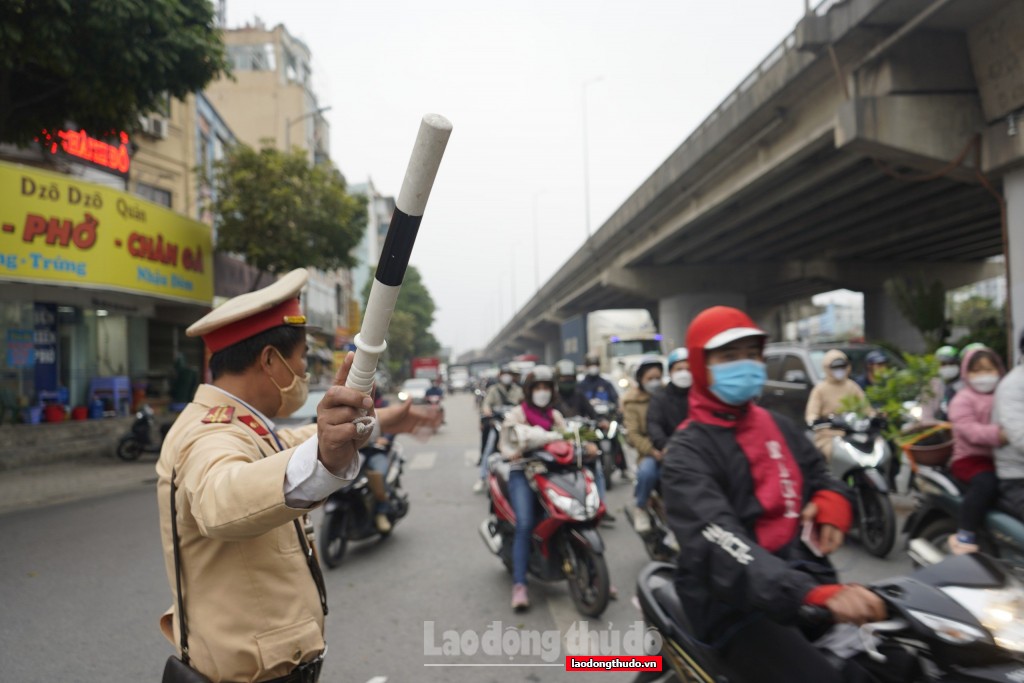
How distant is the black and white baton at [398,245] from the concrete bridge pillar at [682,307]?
2808 cm

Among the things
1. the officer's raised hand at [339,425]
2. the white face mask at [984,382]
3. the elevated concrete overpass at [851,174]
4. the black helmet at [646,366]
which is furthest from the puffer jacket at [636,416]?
the elevated concrete overpass at [851,174]

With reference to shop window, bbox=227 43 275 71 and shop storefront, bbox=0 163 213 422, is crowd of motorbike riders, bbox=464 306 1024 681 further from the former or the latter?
shop window, bbox=227 43 275 71

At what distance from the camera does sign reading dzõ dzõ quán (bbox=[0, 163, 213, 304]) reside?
36.6ft

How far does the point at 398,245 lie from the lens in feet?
3.46

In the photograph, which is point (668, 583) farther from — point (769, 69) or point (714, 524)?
point (769, 69)

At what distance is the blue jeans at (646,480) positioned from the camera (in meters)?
5.38

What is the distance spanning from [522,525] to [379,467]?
202 centimetres

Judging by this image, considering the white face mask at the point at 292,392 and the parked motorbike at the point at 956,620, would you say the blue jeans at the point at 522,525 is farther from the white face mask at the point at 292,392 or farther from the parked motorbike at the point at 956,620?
the white face mask at the point at 292,392

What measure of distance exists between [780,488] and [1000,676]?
2.52ft

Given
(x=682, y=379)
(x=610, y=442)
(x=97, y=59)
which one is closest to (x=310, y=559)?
(x=682, y=379)

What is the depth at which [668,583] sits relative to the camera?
2541 millimetres

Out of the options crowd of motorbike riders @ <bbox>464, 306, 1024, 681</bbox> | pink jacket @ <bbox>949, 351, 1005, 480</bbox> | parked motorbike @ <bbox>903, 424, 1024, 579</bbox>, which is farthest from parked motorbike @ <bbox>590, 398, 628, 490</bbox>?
crowd of motorbike riders @ <bbox>464, 306, 1024, 681</bbox>

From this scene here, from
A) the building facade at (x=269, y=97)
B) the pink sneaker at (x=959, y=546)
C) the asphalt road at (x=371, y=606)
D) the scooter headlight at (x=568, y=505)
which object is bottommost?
the asphalt road at (x=371, y=606)

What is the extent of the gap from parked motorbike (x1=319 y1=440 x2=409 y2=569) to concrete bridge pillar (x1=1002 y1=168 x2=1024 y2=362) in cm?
945
